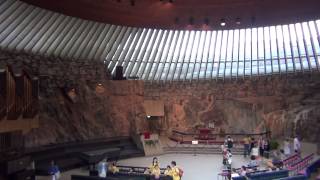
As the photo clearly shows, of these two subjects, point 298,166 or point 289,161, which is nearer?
point 298,166

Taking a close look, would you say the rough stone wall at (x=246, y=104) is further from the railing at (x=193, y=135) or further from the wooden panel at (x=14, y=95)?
the wooden panel at (x=14, y=95)

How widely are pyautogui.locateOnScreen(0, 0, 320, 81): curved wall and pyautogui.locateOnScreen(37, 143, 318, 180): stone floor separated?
707 centimetres

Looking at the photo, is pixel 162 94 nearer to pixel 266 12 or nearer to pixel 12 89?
pixel 266 12

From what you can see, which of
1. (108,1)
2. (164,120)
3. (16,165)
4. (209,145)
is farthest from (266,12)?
(16,165)

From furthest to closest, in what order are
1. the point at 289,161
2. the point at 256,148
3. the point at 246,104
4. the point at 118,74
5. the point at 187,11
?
the point at 246,104 → the point at 118,74 → the point at 256,148 → the point at 187,11 → the point at 289,161

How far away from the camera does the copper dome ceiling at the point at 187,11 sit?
61.7 ft

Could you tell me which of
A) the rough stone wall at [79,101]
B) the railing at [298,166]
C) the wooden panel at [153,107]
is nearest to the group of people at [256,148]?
the railing at [298,166]

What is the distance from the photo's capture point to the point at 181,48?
28.6 m

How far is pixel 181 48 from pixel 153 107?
187 inches

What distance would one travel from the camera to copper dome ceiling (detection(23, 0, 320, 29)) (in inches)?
740

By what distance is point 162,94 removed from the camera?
2975cm

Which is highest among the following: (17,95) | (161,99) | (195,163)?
(161,99)

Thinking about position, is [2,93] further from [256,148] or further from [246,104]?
[246,104]

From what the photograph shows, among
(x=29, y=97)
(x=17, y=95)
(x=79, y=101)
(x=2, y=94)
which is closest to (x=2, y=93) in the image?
(x=2, y=94)
